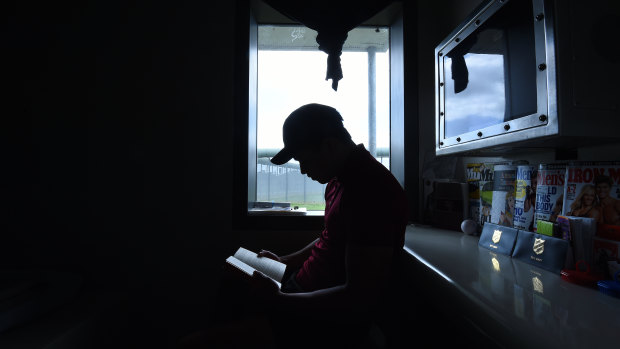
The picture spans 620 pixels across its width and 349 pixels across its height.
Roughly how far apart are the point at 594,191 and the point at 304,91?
4.45 ft

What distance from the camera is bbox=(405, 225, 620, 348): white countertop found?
0.40 m

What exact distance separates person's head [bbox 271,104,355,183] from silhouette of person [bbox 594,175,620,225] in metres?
0.63

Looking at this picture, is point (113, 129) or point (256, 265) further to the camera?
point (113, 129)

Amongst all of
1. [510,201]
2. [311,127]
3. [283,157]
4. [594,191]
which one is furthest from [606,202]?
[283,157]

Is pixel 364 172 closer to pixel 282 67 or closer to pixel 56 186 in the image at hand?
pixel 282 67

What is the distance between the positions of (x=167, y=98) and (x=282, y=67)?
2.35 ft

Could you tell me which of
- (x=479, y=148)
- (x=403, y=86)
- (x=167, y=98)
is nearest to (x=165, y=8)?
(x=167, y=98)

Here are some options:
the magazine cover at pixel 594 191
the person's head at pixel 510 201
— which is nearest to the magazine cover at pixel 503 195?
the person's head at pixel 510 201

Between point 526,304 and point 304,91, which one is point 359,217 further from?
point 304,91

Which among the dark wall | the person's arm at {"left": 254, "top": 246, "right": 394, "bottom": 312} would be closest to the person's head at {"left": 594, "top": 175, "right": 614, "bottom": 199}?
the person's arm at {"left": 254, "top": 246, "right": 394, "bottom": 312}

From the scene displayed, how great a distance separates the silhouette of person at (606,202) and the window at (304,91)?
1.05 m

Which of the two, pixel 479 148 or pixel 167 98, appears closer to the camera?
pixel 479 148

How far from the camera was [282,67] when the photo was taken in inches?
66.3

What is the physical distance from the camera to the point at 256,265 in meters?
1.04
